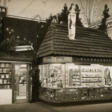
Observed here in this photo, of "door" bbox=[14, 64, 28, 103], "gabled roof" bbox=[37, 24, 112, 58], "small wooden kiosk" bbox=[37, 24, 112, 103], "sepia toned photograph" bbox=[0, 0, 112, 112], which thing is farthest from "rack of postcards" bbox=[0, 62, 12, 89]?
"gabled roof" bbox=[37, 24, 112, 58]

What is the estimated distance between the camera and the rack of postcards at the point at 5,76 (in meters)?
10.3

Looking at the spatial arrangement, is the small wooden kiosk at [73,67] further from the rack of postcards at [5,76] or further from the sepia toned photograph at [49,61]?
the rack of postcards at [5,76]

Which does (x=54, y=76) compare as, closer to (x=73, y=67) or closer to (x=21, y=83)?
(x=73, y=67)

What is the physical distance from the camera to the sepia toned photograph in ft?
33.2

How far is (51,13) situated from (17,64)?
13.7 ft

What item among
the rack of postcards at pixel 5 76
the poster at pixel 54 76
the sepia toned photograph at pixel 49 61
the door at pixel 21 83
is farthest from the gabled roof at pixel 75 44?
the rack of postcards at pixel 5 76

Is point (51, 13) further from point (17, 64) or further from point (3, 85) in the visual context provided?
point (3, 85)

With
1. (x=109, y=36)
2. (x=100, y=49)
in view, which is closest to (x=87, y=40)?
(x=100, y=49)

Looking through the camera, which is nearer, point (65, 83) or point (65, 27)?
point (65, 83)

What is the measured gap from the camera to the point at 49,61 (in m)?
10.4

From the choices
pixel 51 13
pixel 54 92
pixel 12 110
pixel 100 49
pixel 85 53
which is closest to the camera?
pixel 12 110

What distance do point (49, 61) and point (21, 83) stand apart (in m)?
2.11

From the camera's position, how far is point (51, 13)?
41.0ft

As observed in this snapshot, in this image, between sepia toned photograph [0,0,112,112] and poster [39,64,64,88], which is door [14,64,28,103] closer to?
sepia toned photograph [0,0,112,112]
